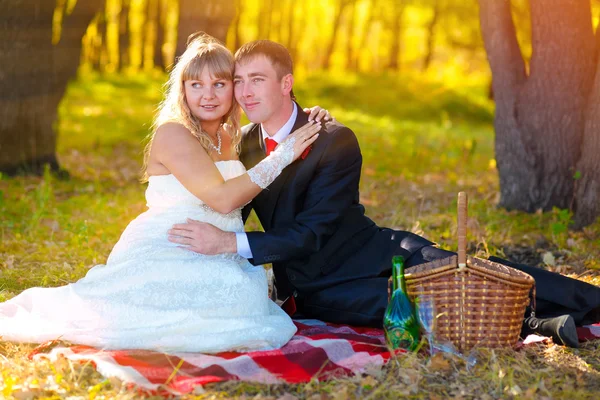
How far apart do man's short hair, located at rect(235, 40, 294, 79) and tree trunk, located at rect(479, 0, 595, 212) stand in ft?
11.5

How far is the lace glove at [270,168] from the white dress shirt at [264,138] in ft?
1.10

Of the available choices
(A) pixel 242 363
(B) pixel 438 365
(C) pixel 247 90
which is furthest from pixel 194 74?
(B) pixel 438 365

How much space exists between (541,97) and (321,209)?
Answer: 3677mm

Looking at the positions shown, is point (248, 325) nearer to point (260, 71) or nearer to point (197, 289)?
point (197, 289)

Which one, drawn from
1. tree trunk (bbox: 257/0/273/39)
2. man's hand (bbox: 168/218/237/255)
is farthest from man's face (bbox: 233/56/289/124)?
tree trunk (bbox: 257/0/273/39)

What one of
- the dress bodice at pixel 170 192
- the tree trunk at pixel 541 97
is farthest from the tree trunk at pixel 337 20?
the dress bodice at pixel 170 192

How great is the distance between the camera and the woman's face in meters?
4.79

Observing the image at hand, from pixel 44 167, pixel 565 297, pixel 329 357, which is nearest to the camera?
pixel 329 357

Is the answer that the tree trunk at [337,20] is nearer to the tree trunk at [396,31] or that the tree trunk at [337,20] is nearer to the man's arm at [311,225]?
the tree trunk at [396,31]

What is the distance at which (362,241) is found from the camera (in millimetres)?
5078

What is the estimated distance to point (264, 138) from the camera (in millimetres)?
5094

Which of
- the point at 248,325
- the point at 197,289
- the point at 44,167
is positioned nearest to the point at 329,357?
the point at 248,325

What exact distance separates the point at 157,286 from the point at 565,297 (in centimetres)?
254

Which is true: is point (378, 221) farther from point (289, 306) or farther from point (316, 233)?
point (316, 233)
